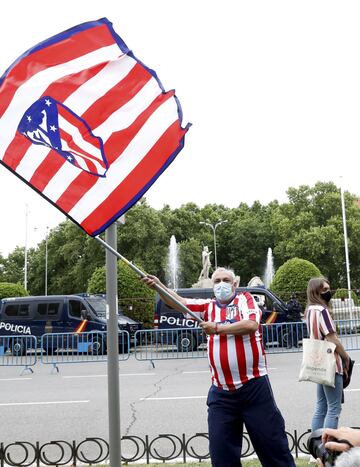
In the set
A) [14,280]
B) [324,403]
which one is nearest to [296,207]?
[14,280]

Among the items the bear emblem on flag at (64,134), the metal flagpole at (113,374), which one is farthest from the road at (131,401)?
the bear emblem on flag at (64,134)

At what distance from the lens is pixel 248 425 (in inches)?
157

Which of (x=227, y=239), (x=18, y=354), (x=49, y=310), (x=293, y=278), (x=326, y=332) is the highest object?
(x=227, y=239)

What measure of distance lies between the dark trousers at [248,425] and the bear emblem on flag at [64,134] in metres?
1.79

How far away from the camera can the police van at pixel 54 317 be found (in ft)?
64.6

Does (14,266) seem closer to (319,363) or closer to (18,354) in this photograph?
(18,354)

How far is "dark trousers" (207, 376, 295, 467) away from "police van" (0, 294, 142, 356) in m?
15.5

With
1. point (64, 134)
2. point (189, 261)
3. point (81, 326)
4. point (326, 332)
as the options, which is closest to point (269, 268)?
point (189, 261)

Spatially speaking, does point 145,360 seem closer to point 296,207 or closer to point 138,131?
point 138,131

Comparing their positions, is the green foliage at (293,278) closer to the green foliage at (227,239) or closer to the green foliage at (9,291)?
the green foliage at (9,291)

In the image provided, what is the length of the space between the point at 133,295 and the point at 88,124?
2055cm

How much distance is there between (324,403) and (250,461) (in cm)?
87

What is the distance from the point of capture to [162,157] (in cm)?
439

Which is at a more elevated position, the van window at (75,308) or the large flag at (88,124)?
the large flag at (88,124)
